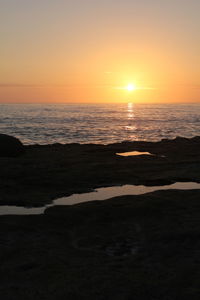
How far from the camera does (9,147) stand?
26.5m

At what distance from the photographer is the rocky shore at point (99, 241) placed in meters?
7.54

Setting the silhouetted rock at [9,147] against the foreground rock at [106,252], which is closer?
the foreground rock at [106,252]

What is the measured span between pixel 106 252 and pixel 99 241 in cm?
88

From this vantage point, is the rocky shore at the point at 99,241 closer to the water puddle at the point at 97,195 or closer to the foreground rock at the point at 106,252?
the foreground rock at the point at 106,252

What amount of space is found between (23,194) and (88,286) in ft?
29.5

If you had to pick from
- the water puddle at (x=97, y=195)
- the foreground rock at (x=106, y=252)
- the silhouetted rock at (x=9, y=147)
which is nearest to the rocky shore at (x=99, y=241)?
the foreground rock at (x=106, y=252)

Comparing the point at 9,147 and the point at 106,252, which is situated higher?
the point at 9,147

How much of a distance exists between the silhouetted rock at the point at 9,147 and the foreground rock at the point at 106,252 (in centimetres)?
1381

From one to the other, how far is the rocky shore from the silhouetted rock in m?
5.64

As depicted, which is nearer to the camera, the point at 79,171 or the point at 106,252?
the point at 106,252

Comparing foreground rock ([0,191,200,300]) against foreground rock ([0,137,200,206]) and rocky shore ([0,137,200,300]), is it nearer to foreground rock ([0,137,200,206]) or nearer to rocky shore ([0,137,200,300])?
rocky shore ([0,137,200,300])

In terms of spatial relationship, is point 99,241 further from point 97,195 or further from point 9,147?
point 9,147

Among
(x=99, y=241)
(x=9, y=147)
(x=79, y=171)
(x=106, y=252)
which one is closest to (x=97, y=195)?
(x=79, y=171)

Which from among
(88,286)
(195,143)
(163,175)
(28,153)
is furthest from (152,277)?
(195,143)
